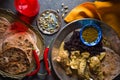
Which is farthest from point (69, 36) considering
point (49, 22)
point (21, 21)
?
point (21, 21)

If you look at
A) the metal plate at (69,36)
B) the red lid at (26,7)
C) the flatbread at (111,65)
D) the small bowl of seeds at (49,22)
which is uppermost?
the red lid at (26,7)

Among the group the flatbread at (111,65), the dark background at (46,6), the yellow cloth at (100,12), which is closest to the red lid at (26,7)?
the dark background at (46,6)

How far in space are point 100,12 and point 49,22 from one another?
23cm

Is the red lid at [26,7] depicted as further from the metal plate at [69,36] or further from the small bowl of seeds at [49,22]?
the metal plate at [69,36]

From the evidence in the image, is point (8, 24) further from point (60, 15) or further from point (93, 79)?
point (93, 79)

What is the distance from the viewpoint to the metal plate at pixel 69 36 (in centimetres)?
154

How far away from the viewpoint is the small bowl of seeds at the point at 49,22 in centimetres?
159

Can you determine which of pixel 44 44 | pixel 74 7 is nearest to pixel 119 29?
pixel 74 7

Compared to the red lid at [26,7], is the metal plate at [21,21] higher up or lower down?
lower down

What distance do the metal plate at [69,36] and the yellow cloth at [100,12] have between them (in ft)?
0.09

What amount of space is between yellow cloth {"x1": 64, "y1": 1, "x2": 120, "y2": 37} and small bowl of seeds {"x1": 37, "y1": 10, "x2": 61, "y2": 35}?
0.05m

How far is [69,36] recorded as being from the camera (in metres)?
1.57

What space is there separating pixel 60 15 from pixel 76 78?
283 millimetres

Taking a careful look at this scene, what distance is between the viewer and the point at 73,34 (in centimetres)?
155
